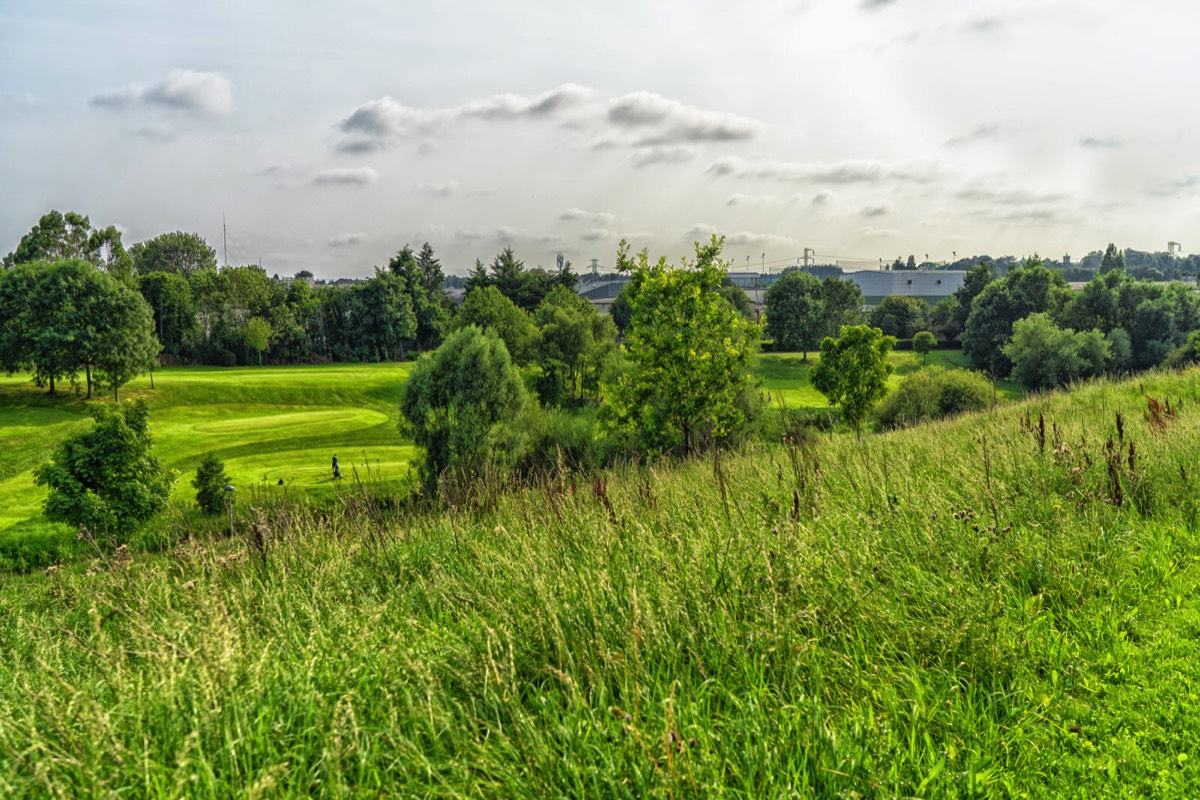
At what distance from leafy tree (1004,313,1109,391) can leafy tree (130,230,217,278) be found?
447ft

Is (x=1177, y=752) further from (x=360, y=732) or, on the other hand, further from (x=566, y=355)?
(x=566, y=355)

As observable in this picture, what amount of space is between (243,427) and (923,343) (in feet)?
234

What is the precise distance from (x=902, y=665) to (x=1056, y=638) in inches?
42.5

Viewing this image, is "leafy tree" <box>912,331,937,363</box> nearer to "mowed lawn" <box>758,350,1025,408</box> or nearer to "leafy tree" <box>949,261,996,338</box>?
"mowed lawn" <box>758,350,1025,408</box>

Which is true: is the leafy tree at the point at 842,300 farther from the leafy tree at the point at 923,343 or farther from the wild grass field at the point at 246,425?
the wild grass field at the point at 246,425

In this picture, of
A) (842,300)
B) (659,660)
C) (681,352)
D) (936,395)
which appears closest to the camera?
(659,660)

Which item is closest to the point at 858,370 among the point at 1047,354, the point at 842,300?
the point at 1047,354

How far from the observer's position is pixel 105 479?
23.8 m

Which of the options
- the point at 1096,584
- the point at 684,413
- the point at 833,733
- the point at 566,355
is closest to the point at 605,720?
the point at 833,733

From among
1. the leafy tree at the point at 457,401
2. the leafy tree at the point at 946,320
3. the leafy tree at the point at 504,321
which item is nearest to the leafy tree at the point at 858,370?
the leafy tree at the point at 457,401

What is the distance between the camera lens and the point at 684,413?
1052 inches

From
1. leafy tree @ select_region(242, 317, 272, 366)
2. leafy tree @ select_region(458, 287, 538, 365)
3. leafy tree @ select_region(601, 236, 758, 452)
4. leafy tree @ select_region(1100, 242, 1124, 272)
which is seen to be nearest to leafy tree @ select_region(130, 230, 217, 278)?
leafy tree @ select_region(242, 317, 272, 366)

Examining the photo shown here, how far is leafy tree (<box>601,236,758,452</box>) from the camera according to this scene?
26.1m

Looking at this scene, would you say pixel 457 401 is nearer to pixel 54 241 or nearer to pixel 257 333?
pixel 257 333
